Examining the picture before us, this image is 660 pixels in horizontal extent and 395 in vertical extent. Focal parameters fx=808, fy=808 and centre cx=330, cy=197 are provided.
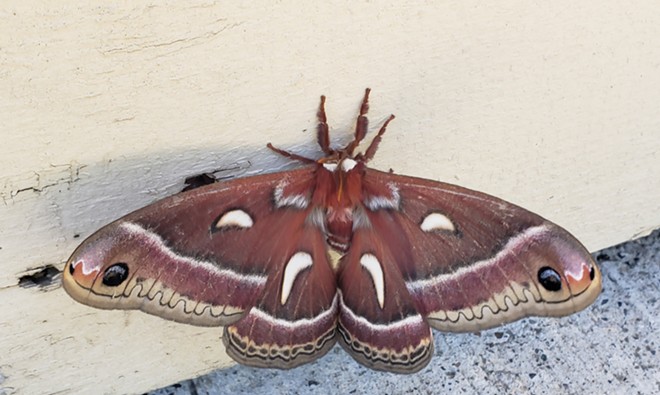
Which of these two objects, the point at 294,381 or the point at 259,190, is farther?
the point at 294,381

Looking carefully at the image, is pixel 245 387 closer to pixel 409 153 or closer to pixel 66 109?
pixel 409 153

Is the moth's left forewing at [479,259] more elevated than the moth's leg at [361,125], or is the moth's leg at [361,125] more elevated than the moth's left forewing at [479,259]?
the moth's leg at [361,125]

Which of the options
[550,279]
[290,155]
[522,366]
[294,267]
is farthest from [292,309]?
[522,366]

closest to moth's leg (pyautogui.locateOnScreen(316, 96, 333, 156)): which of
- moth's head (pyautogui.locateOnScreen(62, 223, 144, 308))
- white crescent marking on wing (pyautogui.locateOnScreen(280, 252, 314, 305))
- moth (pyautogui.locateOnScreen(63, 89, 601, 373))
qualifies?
moth (pyautogui.locateOnScreen(63, 89, 601, 373))

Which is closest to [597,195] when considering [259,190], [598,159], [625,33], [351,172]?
[598,159]

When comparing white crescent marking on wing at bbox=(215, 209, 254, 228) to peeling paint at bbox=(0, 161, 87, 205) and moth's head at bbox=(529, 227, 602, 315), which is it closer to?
peeling paint at bbox=(0, 161, 87, 205)

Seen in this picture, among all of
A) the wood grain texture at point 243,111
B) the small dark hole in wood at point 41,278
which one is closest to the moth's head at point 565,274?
the wood grain texture at point 243,111

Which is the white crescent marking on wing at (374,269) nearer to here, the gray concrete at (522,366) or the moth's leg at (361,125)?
the moth's leg at (361,125)
